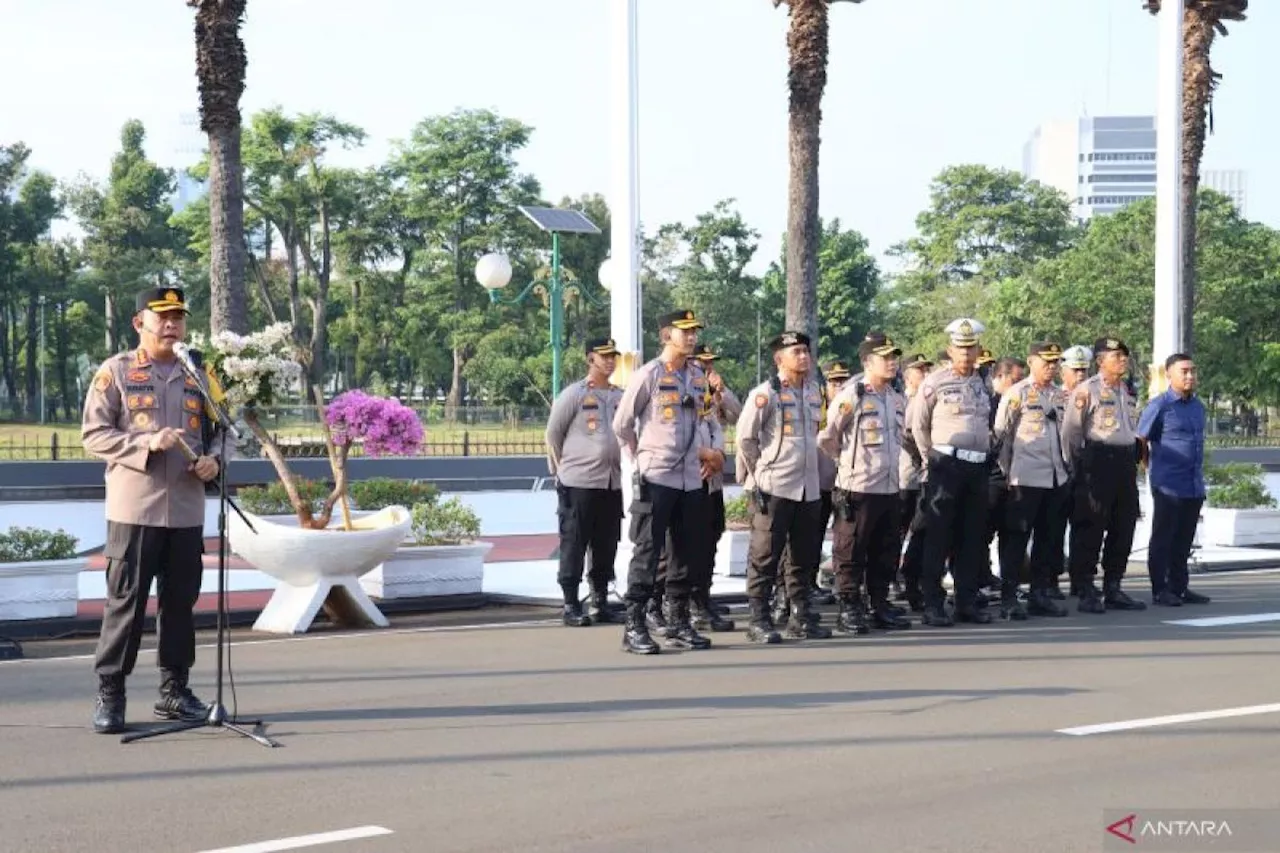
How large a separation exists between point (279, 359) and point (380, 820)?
618 centimetres

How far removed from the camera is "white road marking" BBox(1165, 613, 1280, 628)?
12.5 metres

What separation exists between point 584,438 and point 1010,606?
343 cm

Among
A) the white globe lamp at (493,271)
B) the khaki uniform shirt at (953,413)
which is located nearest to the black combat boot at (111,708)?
the khaki uniform shirt at (953,413)

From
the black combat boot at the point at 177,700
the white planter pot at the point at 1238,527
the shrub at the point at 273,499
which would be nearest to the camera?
the black combat boot at the point at 177,700

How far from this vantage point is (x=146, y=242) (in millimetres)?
71688

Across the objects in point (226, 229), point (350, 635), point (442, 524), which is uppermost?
point (226, 229)

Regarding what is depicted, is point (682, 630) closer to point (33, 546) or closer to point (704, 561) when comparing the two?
point (704, 561)

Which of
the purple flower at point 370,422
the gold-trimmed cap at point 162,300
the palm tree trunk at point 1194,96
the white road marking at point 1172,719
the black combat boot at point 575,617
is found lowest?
the black combat boot at point 575,617

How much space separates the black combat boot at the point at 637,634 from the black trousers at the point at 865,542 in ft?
5.88

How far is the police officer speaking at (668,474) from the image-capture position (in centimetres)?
1095

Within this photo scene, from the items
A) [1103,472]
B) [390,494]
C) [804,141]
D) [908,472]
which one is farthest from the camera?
[804,141]

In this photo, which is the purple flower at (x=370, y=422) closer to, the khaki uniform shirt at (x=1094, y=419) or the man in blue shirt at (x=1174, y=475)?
the khaki uniform shirt at (x=1094, y=419)

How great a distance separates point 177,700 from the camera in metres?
8.49

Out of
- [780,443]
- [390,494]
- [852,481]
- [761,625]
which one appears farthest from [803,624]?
[390,494]
